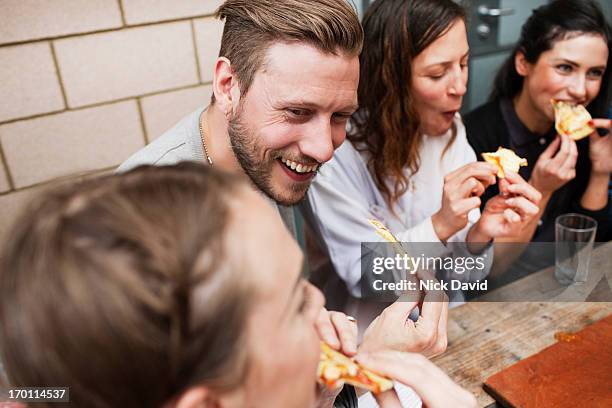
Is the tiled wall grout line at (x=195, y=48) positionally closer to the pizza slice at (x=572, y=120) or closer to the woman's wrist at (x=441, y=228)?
the woman's wrist at (x=441, y=228)

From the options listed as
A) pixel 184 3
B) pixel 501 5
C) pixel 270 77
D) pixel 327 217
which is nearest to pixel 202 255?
pixel 270 77

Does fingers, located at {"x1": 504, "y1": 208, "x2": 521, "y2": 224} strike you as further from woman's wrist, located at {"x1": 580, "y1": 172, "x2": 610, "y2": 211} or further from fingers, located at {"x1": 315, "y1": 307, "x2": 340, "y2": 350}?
fingers, located at {"x1": 315, "y1": 307, "x2": 340, "y2": 350}

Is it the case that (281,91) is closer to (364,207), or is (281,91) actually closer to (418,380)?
(364,207)

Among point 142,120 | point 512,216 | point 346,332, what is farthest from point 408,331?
point 142,120

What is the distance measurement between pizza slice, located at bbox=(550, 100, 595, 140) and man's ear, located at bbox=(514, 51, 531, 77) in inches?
8.2

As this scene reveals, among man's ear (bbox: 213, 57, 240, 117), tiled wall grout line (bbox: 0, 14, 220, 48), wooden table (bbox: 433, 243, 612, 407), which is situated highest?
tiled wall grout line (bbox: 0, 14, 220, 48)

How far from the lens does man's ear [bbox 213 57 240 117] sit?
4.93ft

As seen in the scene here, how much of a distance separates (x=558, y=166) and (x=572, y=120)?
9.6 inches

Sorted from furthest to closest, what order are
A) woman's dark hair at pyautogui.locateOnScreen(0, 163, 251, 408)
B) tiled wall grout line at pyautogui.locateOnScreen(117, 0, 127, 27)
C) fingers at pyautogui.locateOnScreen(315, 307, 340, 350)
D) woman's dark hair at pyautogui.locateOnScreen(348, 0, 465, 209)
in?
tiled wall grout line at pyautogui.locateOnScreen(117, 0, 127, 27) < woman's dark hair at pyautogui.locateOnScreen(348, 0, 465, 209) < fingers at pyautogui.locateOnScreen(315, 307, 340, 350) < woman's dark hair at pyautogui.locateOnScreen(0, 163, 251, 408)

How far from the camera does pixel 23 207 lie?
2.19 ft

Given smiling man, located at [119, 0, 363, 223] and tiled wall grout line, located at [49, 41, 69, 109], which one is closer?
smiling man, located at [119, 0, 363, 223]

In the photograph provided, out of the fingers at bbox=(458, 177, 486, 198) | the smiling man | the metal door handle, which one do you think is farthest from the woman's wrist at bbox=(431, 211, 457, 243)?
the metal door handle

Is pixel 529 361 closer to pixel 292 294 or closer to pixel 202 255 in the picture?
pixel 292 294

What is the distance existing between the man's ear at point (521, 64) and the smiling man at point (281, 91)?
1.20 meters
